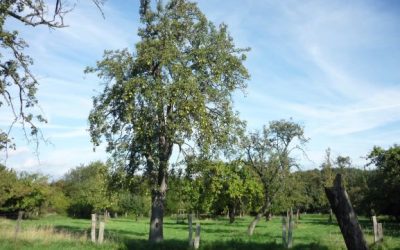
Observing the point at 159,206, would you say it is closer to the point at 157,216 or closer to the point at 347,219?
the point at 157,216

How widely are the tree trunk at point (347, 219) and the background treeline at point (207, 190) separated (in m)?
17.8

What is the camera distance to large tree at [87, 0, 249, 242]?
77.5 feet

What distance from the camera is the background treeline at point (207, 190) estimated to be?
25.8 m

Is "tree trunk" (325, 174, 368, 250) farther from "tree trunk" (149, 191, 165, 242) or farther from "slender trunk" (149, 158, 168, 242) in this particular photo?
"tree trunk" (149, 191, 165, 242)

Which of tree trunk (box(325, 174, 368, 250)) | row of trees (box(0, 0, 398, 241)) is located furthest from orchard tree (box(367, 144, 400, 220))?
tree trunk (box(325, 174, 368, 250))

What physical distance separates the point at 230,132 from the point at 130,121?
19.5 ft

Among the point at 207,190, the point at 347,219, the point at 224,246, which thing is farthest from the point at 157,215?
the point at 347,219

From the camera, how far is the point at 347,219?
695 centimetres

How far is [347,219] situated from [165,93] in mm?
17169

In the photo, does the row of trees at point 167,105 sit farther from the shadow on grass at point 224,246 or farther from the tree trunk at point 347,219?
the tree trunk at point 347,219

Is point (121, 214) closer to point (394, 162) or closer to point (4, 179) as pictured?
point (4, 179)

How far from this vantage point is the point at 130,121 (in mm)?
23969

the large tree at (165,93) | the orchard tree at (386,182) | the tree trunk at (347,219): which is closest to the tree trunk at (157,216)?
the large tree at (165,93)

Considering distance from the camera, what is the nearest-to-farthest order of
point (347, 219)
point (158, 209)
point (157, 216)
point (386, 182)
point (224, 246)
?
point (347, 219) < point (224, 246) < point (157, 216) < point (158, 209) < point (386, 182)
